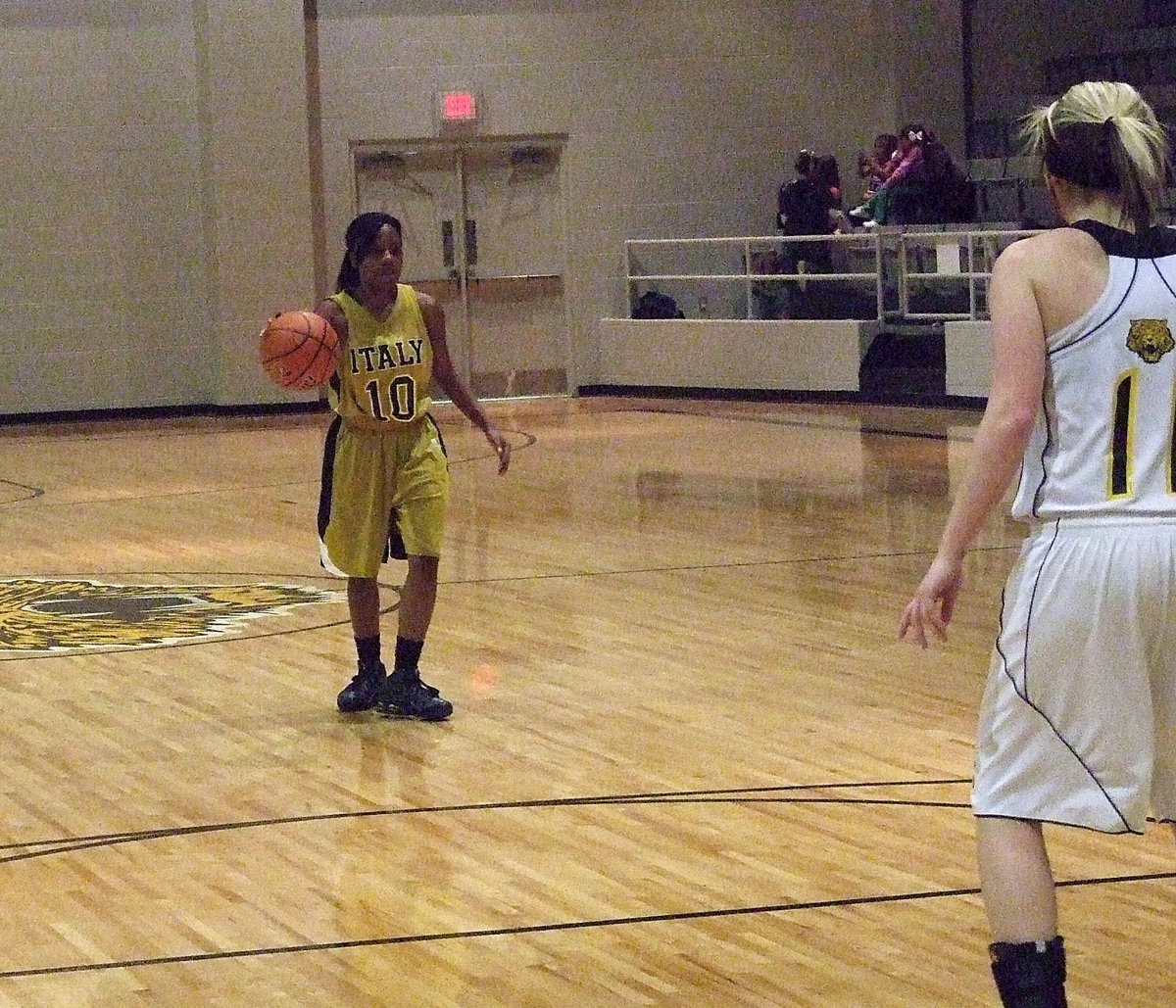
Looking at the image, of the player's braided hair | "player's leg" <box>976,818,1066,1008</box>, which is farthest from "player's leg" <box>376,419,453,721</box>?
"player's leg" <box>976,818,1066,1008</box>

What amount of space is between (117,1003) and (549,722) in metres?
2.38

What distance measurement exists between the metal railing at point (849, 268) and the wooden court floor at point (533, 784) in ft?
18.1

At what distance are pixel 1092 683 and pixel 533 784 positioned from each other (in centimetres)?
255

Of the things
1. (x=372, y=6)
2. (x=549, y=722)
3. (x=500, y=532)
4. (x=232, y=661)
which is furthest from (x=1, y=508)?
(x=372, y=6)

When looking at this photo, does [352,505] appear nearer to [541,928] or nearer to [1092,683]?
[541,928]

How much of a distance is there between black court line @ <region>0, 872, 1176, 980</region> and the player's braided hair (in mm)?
2360

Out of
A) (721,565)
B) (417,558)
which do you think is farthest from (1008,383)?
(721,565)

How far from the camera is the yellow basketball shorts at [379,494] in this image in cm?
584

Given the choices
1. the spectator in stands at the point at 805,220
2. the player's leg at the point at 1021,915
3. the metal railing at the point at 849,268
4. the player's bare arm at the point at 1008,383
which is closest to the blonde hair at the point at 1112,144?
the player's bare arm at the point at 1008,383

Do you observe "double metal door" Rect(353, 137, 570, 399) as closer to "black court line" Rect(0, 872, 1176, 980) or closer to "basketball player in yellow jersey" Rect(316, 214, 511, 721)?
"basketball player in yellow jersey" Rect(316, 214, 511, 721)

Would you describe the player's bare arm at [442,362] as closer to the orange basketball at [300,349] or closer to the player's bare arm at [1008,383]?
the orange basketball at [300,349]

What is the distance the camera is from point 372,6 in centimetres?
1812

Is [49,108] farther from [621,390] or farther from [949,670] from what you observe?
[949,670]

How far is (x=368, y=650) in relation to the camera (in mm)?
6086
